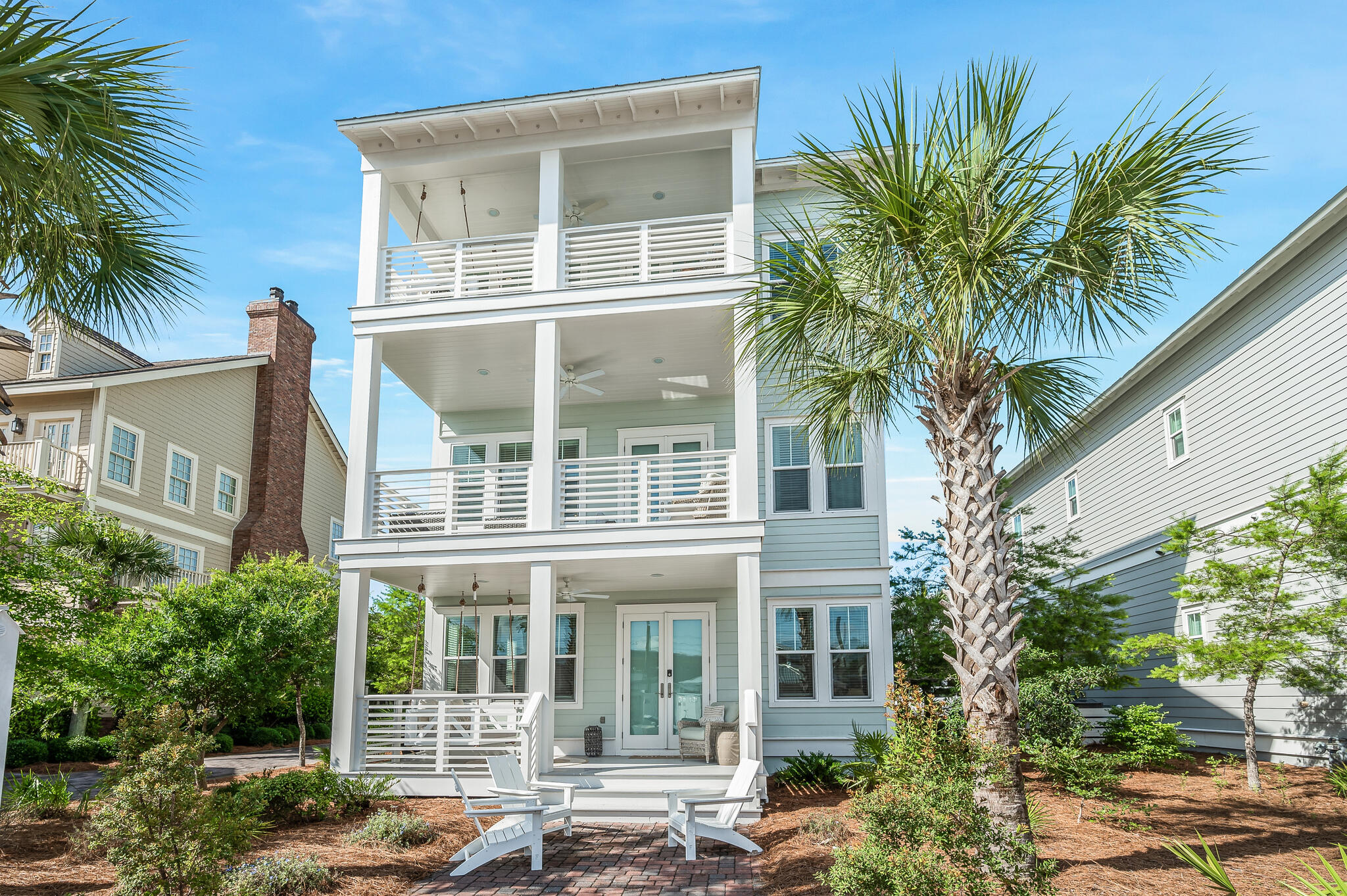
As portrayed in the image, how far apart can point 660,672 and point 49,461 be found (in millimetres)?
14075

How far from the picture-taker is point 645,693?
1451cm

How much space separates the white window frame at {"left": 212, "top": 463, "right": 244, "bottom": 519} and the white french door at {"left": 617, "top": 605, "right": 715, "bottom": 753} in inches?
551

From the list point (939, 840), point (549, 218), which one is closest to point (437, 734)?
point (549, 218)

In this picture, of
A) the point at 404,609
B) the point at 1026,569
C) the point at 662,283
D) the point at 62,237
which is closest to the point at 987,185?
the point at 662,283

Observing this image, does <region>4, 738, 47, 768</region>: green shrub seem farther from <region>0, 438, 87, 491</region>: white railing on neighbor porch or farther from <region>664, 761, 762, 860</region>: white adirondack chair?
<region>664, 761, 762, 860</region>: white adirondack chair

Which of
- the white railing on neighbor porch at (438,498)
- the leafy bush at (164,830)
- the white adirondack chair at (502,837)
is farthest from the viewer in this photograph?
the white railing on neighbor porch at (438,498)

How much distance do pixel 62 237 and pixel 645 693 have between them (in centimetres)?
1050

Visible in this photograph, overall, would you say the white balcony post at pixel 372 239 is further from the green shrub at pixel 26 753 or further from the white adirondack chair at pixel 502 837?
the green shrub at pixel 26 753

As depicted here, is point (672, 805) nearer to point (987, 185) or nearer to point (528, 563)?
point (528, 563)

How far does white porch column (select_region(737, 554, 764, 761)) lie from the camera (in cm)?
1056

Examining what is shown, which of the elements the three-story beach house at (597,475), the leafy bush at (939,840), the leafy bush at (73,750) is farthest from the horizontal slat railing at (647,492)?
the leafy bush at (73,750)

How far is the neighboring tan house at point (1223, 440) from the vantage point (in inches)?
484

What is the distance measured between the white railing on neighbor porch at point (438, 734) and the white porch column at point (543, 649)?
226 millimetres

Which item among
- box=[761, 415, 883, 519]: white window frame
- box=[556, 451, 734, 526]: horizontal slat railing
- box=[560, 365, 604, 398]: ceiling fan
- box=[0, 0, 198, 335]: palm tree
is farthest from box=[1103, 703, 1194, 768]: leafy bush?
box=[0, 0, 198, 335]: palm tree
